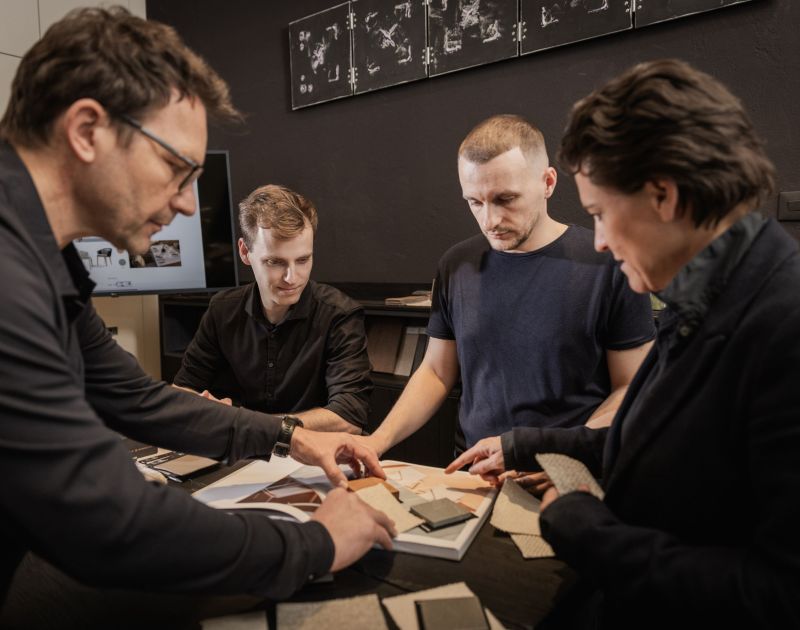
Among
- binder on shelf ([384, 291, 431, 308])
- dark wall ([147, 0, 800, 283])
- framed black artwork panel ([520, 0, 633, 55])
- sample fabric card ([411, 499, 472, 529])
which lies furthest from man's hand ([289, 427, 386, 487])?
framed black artwork panel ([520, 0, 633, 55])

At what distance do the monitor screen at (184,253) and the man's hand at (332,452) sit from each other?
2390 mm

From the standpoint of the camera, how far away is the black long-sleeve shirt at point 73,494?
667 mm

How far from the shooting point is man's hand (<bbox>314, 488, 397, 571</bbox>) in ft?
2.97

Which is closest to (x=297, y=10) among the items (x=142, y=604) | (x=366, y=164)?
(x=366, y=164)

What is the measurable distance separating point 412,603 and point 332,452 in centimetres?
51

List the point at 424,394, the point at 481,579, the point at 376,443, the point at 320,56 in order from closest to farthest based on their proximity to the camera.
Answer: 1. the point at 481,579
2. the point at 376,443
3. the point at 424,394
4. the point at 320,56

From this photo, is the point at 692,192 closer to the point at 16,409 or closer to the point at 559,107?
the point at 16,409

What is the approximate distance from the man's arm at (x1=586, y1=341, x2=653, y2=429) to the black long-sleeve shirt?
100 centimetres

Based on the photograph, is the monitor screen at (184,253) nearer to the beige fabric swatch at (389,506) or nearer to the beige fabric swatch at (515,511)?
the beige fabric swatch at (389,506)

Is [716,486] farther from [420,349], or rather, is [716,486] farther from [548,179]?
[420,349]

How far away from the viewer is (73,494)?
0.68 metres

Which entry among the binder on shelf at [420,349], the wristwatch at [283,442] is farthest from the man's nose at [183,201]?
the binder on shelf at [420,349]

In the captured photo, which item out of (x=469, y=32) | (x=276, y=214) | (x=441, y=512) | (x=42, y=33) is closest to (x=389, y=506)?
(x=441, y=512)

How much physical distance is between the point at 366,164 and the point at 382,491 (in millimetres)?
2482
